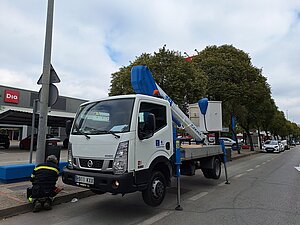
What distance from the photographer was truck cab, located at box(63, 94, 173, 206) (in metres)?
4.67

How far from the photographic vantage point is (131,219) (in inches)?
196

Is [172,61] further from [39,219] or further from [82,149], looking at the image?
[39,219]

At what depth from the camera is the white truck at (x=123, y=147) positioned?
468cm

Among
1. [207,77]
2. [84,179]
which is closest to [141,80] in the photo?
[84,179]

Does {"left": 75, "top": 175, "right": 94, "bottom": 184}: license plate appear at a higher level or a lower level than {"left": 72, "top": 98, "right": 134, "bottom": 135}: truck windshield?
lower

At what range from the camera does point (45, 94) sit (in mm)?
6805

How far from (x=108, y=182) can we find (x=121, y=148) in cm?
63

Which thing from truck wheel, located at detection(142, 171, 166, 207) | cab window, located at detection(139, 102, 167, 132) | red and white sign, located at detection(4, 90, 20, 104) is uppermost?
red and white sign, located at detection(4, 90, 20, 104)

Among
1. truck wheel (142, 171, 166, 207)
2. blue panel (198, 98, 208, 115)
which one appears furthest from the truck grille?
blue panel (198, 98, 208, 115)

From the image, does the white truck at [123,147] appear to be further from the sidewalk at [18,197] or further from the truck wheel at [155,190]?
the sidewalk at [18,197]

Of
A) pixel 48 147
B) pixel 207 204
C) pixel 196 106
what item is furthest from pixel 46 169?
pixel 196 106

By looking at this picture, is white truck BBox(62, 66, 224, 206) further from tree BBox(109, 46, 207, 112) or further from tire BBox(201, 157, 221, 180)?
tree BBox(109, 46, 207, 112)

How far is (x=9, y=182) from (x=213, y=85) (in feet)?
47.6

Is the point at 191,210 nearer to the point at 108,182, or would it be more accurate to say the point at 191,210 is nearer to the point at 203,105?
the point at 108,182
